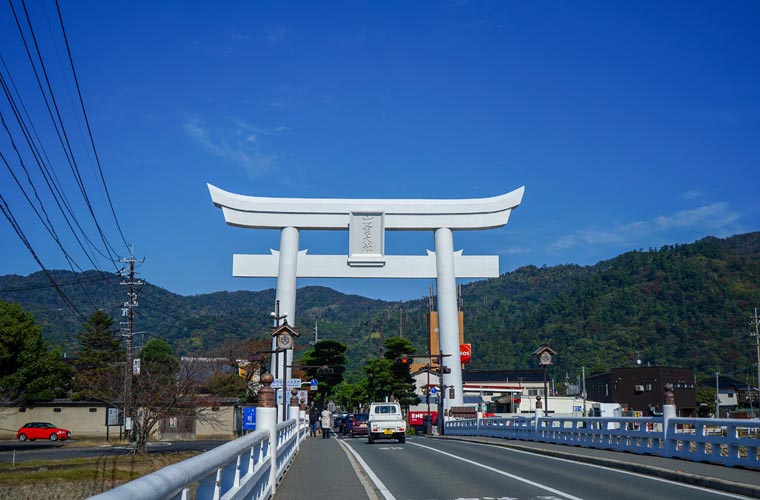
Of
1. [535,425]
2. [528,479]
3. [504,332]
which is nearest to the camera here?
[528,479]

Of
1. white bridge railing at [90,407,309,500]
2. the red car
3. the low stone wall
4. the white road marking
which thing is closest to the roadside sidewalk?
the white road marking

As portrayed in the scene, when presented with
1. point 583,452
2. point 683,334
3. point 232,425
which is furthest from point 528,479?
point 683,334

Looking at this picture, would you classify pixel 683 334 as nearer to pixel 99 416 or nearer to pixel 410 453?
pixel 99 416

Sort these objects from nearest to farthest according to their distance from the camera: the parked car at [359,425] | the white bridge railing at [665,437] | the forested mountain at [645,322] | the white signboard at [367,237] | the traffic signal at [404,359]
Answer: the white bridge railing at [665,437] < the white signboard at [367,237] < the parked car at [359,425] < the traffic signal at [404,359] < the forested mountain at [645,322]

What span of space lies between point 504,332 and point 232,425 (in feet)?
360

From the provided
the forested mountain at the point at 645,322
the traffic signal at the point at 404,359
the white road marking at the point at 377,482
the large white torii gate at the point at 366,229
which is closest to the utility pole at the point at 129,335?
the large white torii gate at the point at 366,229

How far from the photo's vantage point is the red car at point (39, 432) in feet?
186

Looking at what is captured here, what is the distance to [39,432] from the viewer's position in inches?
2245

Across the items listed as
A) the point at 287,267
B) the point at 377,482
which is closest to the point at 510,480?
the point at 377,482

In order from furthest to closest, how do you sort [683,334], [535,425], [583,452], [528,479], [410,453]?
[683,334] < [535,425] < [410,453] < [583,452] < [528,479]

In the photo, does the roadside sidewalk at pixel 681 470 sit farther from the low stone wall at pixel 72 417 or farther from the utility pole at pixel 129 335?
the low stone wall at pixel 72 417

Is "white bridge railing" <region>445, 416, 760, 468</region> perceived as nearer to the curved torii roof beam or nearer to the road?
the road

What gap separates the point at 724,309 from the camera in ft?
410

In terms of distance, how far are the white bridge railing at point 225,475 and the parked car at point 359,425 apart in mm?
33604
